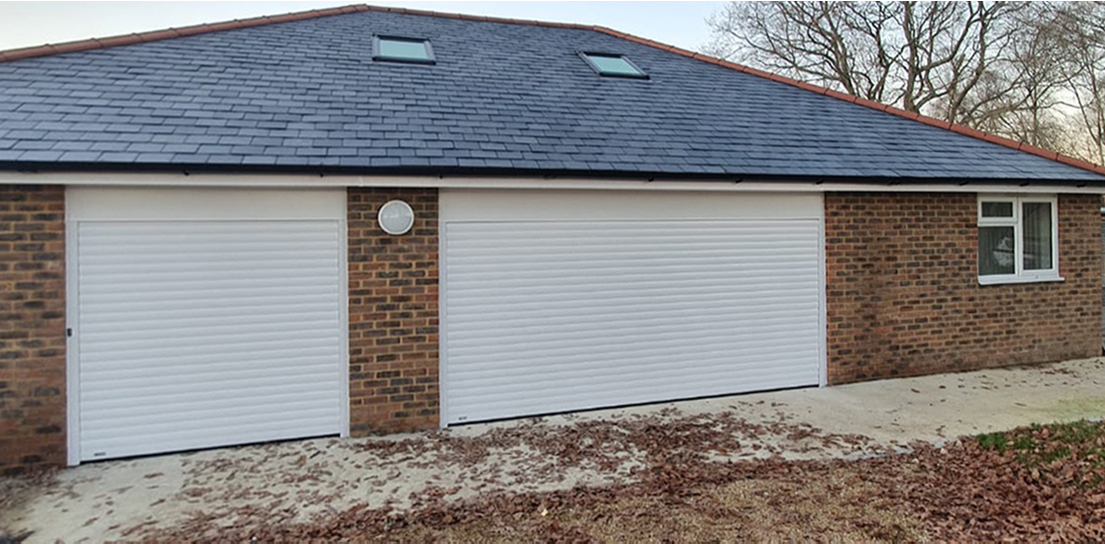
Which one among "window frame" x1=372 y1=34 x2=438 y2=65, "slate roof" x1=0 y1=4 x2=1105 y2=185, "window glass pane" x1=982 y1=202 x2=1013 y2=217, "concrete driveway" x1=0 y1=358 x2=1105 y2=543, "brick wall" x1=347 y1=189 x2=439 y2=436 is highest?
"window frame" x1=372 y1=34 x2=438 y2=65

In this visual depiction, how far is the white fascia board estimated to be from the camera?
16.0 ft

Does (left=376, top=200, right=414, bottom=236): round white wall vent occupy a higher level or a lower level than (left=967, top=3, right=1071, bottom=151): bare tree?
lower

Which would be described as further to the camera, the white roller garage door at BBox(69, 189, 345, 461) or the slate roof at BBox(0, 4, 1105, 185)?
the slate roof at BBox(0, 4, 1105, 185)

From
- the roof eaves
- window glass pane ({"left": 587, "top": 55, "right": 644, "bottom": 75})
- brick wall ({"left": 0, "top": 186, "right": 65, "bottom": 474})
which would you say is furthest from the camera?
window glass pane ({"left": 587, "top": 55, "right": 644, "bottom": 75})

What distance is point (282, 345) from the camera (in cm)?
557

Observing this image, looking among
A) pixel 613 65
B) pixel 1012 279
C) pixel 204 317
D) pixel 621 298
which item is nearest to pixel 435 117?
pixel 621 298

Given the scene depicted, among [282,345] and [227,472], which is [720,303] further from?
[227,472]

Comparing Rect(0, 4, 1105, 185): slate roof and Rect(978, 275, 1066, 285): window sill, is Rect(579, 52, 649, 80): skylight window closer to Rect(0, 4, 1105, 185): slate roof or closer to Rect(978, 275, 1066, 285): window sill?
Rect(0, 4, 1105, 185): slate roof

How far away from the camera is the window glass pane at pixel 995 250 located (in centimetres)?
794

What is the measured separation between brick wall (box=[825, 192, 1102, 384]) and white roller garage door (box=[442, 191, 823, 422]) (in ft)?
1.24

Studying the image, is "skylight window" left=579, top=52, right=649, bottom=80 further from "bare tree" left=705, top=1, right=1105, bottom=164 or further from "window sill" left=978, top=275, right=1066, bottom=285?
"bare tree" left=705, top=1, right=1105, bottom=164

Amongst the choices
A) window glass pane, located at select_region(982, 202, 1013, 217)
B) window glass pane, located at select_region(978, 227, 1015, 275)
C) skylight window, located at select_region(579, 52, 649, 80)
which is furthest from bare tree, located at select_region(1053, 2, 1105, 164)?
skylight window, located at select_region(579, 52, 649, 80)

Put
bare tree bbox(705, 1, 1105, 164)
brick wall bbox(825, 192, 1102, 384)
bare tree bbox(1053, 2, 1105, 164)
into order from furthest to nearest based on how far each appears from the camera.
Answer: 1. bare tree bbox(705, 1, 1105, 164)
2. bare tree bbox(1053, 2, 1105, 164)
3. brick wall bbox(825, 192, 1102, 384)

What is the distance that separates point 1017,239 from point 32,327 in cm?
1124
